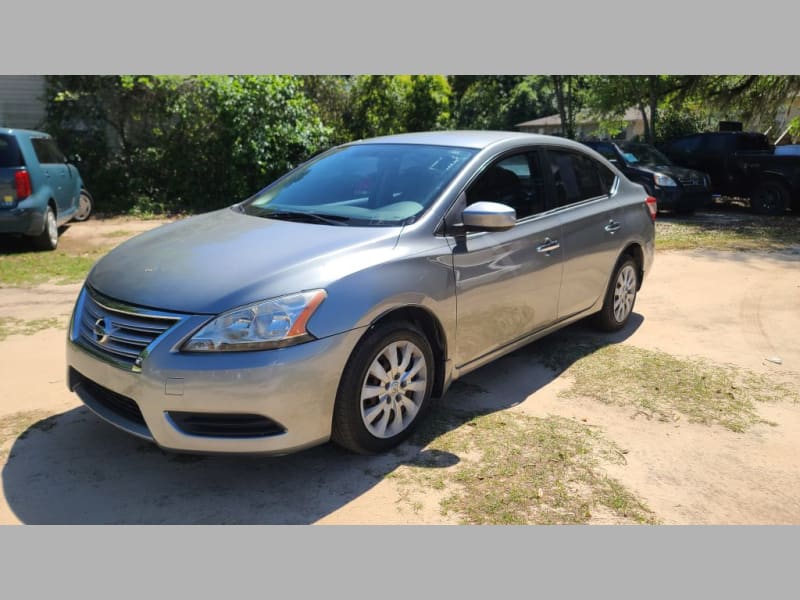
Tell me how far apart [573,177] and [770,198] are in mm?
10711

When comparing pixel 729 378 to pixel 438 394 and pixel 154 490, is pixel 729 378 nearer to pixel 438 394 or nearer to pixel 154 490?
pixel 438 394

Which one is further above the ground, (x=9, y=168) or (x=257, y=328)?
(x=9, y=168)

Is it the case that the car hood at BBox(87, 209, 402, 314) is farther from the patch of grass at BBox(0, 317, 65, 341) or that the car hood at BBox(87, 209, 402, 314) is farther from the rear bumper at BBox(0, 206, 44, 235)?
the rear bumper at BBox(0, 206, 44, 235)

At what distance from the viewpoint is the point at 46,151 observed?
33.7 feet

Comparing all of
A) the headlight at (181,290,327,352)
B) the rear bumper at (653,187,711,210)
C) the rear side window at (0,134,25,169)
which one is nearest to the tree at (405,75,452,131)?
the rear bumper at (653,187,711,210)

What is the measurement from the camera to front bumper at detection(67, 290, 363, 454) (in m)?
3.05

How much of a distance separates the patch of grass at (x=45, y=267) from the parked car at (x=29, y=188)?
0.38 metres

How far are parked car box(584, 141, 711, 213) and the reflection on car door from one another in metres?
9.47

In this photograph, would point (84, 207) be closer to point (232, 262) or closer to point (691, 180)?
point (232, 262)

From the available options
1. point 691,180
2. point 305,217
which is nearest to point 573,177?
point 305,217

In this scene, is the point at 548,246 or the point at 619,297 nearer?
the point at 548,246

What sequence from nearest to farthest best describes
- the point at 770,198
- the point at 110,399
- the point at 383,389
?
the point at 110,399 < the point at 383,389 < the point at 770,198

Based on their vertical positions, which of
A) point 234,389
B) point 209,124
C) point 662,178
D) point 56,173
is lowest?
point 234,389

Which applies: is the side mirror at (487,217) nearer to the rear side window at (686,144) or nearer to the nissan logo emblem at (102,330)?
the nissan logo emblem at (102,330)
